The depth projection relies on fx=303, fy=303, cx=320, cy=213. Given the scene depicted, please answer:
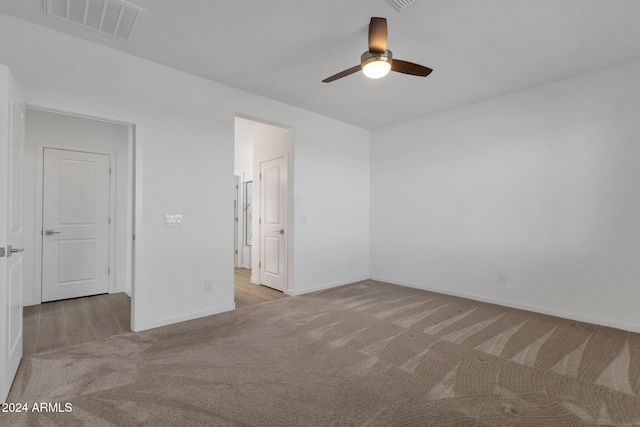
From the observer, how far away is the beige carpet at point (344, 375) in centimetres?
181

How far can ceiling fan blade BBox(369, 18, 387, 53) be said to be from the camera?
7.64ft

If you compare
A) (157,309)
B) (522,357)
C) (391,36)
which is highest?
(391,36)

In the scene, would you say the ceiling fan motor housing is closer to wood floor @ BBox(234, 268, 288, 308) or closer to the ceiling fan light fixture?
the ceiling fan light fixture

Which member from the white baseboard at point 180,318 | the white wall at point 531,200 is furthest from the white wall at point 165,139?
the white wall at point 531,200

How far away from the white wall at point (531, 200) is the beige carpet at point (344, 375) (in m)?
0.58

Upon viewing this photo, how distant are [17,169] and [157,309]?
172 cm

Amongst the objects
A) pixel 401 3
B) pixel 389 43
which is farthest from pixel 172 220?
pixel 401 3

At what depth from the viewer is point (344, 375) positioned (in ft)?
7.39

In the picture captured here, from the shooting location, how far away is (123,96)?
9.86 ft

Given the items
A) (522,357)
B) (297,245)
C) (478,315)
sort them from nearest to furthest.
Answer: (522,357), (478,315), (297,245)

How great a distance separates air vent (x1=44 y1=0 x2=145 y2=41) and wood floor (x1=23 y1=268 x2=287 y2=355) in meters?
2.81

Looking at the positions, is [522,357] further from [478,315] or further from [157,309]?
[157,309]

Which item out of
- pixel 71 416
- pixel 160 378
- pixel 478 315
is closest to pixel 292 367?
pixel 160 378

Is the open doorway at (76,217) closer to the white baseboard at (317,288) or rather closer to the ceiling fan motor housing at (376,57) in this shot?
the white baseboard at (317,288)
